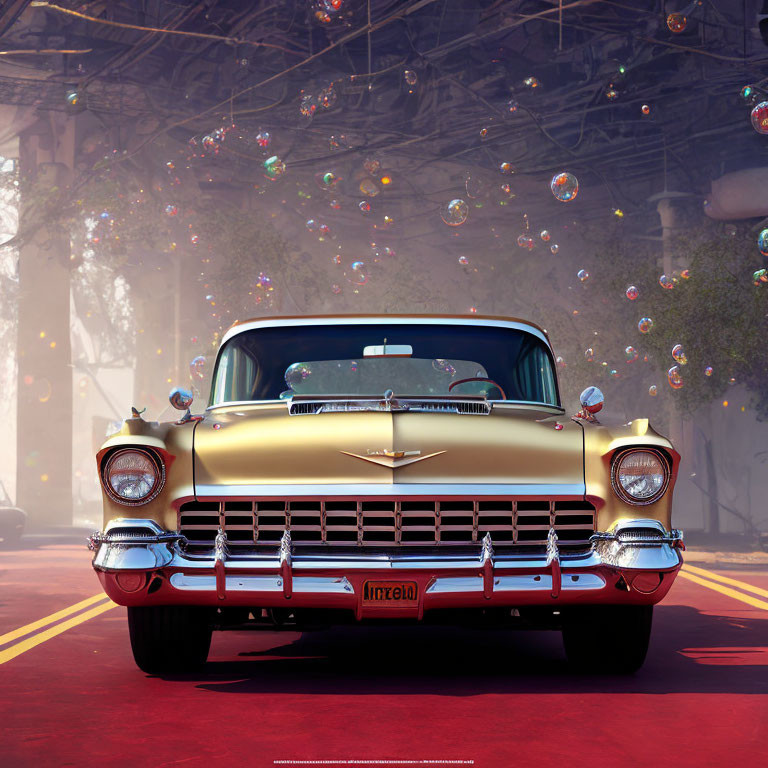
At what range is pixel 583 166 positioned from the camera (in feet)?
110

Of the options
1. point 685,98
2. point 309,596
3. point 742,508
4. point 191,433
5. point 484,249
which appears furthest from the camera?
point 484,249

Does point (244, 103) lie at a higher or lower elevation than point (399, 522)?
higher

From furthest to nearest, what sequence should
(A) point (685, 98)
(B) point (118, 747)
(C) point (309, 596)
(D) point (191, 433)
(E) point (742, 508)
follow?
(E) point (742, 508)
(A) point (685, 98)
(D) point (191, 433)
(C) point (309, 596)
(B) point (118, 747)

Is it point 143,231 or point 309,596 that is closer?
point 309,596

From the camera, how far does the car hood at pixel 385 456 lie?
5.05m

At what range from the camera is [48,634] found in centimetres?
764

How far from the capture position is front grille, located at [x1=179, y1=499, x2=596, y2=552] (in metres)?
5.02

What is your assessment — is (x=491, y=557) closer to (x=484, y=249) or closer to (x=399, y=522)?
(x=399, y=522)

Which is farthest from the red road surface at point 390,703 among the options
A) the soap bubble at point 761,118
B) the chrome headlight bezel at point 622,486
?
the soap bubble at point 761,118

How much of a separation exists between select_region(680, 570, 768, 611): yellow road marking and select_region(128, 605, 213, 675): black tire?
190 inches

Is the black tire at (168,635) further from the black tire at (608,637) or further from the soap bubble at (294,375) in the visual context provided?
the black tire at (608,637)

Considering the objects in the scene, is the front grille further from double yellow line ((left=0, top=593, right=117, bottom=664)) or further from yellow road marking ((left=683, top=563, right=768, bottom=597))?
yellow road marking ((left=683, top=563, right=768, bottom=597))

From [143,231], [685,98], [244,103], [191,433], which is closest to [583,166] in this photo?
[685,98]

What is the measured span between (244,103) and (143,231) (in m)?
5.85
